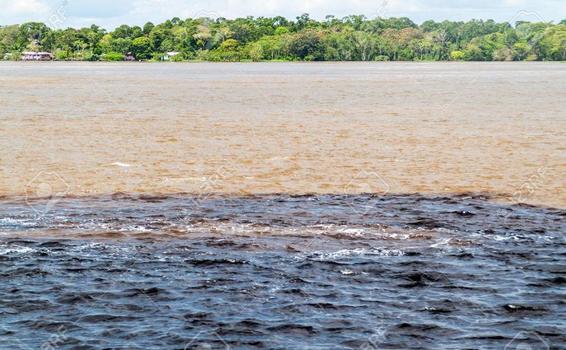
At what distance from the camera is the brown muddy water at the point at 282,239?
12477 mm

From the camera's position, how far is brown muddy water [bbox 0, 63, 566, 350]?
1248cm

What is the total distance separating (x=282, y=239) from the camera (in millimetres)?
17219

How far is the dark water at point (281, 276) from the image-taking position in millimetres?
12203

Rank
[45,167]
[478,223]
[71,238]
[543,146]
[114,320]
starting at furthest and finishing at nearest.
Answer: [543,146]
[45,167]
[478,223]
[71,238]
[114,320]

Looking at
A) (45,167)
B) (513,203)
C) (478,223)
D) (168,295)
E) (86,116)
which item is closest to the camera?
(168,295)

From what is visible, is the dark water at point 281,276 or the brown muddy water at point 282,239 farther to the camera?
the brown muddy water at point 282,239

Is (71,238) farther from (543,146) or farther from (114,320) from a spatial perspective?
(543,146)

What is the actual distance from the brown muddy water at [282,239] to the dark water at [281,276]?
0.04 m

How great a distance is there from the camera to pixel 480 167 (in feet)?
87.4

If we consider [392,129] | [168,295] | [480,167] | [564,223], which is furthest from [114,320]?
[392,129]

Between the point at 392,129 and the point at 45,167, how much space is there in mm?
15626

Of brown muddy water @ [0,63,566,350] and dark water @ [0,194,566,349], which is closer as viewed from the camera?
dark water @ [0,194,566,349]

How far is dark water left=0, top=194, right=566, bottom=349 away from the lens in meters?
12.2

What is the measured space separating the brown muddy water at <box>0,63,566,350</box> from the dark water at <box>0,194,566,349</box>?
1.6 inches
